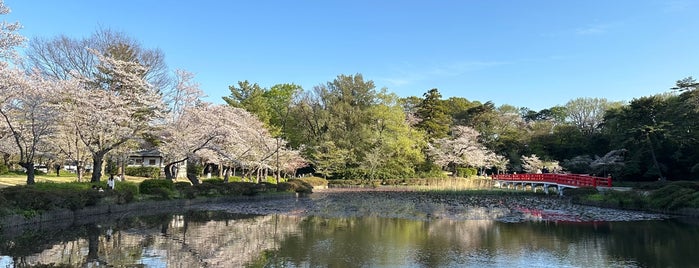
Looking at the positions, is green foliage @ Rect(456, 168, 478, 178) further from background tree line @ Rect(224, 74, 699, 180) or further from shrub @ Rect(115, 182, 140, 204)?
shrub @ Rect(115, 182, 140, 204)

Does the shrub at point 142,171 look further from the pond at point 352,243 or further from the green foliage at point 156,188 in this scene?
the pond at point 352,243

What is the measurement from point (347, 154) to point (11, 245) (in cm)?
3509

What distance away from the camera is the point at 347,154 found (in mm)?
44000

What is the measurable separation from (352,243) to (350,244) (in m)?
0.16

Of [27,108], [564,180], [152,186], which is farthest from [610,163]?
[27,108]

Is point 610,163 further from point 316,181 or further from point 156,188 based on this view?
point 156,188

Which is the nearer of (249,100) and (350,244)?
(350,244)

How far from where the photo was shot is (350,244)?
10.4 m

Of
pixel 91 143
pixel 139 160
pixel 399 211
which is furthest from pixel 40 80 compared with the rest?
pixel 139 160

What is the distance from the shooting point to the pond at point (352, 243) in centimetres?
846

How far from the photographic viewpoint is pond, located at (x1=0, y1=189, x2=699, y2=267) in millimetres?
8461

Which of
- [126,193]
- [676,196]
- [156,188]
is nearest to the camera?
[126,193]

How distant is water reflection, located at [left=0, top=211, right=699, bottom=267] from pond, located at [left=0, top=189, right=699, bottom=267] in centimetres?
2

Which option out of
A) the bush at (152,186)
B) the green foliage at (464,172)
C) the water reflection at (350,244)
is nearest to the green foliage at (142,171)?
the bush at (152,186)
